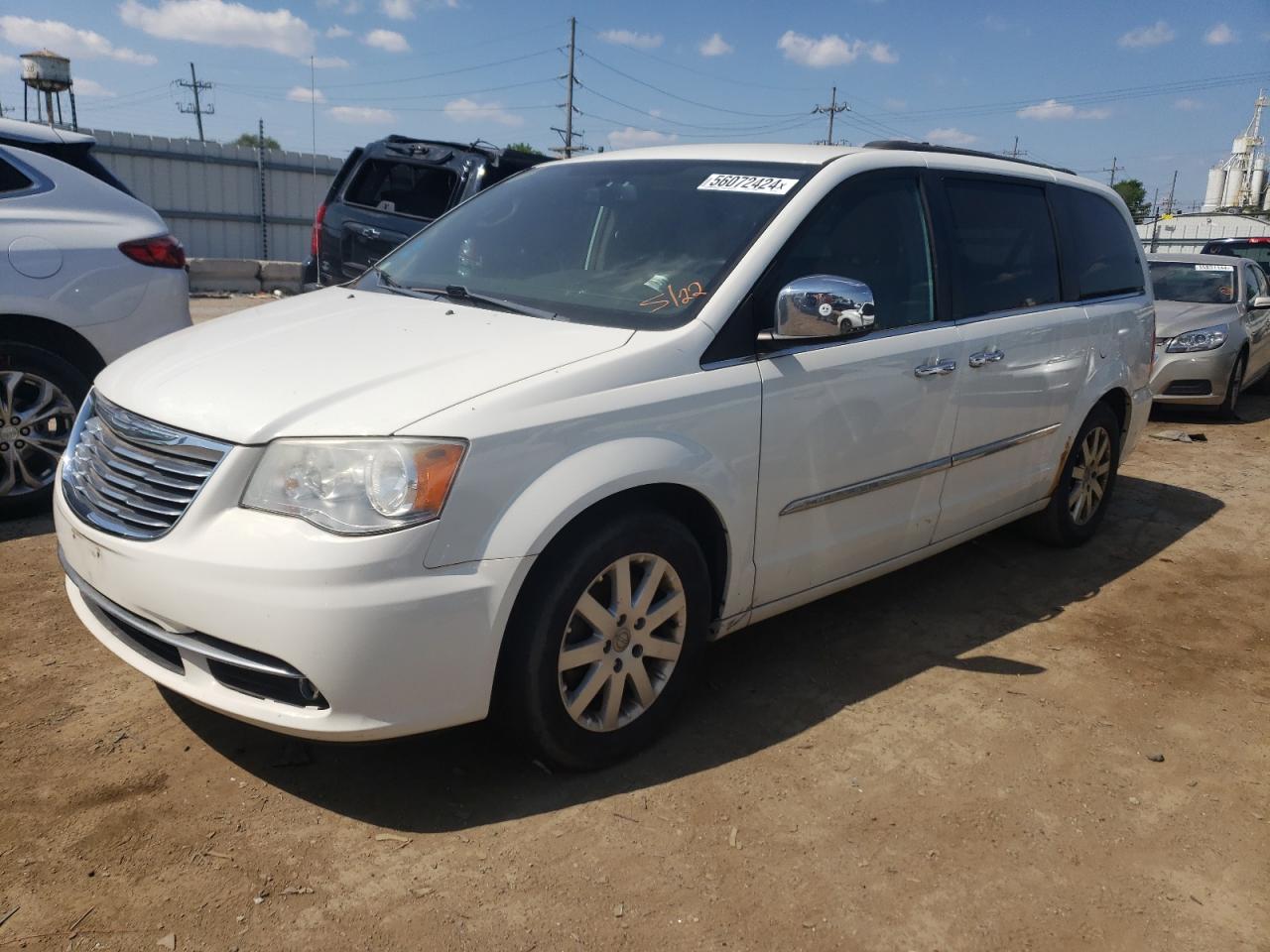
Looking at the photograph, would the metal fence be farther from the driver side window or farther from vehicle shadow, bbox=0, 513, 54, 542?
the driver side window

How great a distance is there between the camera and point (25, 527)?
Answer: 492 centimetres

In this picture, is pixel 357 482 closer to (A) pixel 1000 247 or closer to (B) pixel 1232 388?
(A) pixel 1000 247

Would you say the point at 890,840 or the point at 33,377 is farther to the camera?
the point at 33,377

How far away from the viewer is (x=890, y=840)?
286 cm

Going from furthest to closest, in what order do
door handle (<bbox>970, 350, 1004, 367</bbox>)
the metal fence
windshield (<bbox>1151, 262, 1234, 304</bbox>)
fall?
the metal fence
windshield (<bbox>1151, 262, 1234, 304</bbox>)
door handle (<bbox>970, 350, 1004, 367</bbox>)

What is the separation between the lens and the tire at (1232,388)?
10086mm

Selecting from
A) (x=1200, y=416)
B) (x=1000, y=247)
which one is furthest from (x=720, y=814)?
(x=1200, y=416)

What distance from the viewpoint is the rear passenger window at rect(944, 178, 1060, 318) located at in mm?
4180

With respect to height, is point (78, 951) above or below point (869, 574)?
below

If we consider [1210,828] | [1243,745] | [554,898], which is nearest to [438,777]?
[554,898]

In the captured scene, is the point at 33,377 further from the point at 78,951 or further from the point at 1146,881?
the point at 1146,881

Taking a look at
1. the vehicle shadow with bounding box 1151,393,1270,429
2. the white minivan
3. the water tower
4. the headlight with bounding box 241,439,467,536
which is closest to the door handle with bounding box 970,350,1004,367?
the white minivan

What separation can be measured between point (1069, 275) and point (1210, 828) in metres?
2.75

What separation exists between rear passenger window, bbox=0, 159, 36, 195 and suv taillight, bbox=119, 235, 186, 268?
0.49 meters
